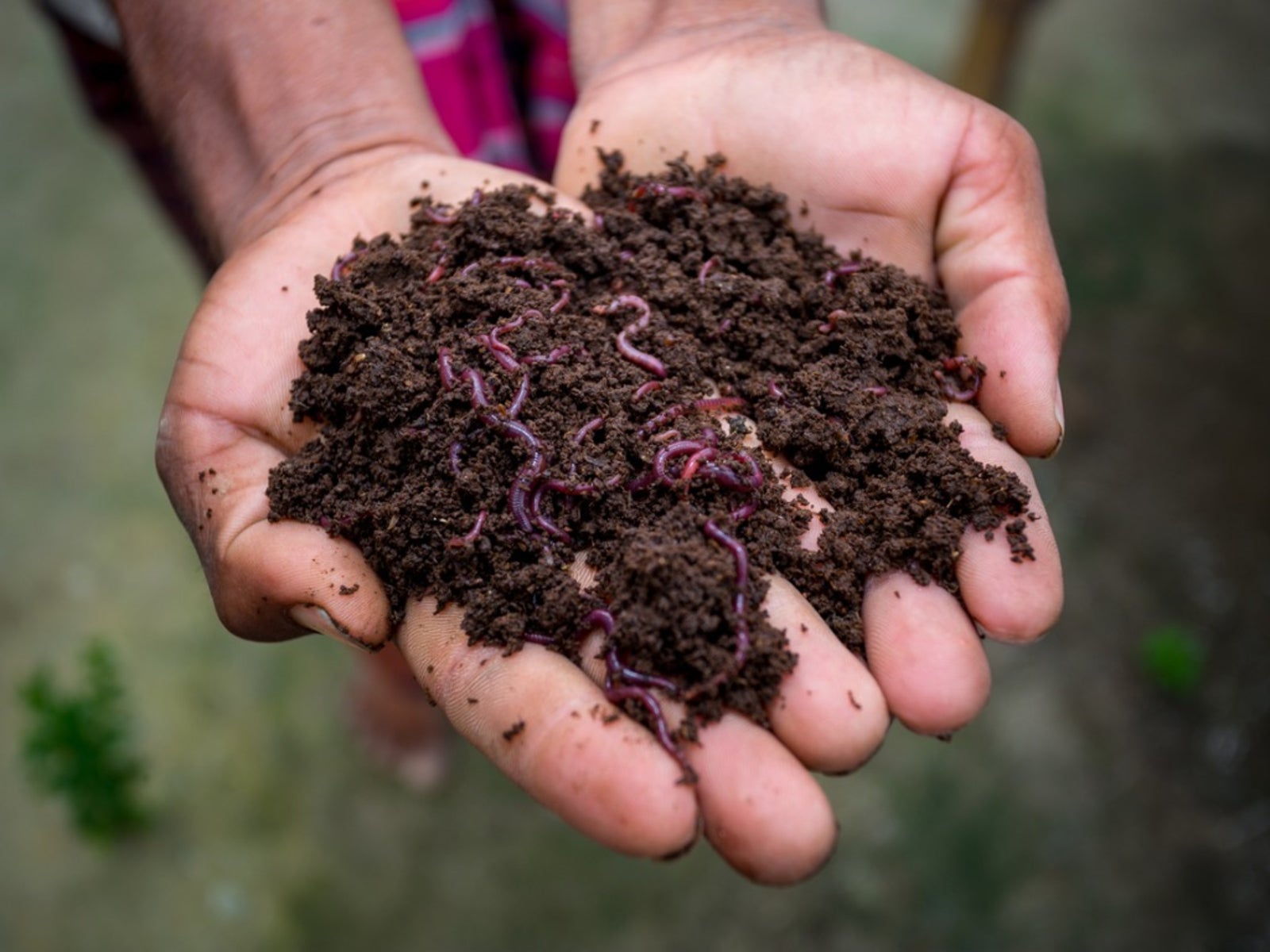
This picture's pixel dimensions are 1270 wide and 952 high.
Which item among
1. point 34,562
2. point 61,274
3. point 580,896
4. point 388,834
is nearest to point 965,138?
point 580,896

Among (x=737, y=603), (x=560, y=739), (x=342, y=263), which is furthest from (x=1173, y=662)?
→ (x=342, y=263)

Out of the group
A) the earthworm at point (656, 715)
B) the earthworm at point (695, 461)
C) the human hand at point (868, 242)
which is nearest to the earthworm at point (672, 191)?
the human hand at point (868, 242)

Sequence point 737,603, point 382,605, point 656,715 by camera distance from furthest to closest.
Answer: point 382,605
point 737,603
point 656,715

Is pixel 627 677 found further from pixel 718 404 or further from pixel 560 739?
pixel 718 404

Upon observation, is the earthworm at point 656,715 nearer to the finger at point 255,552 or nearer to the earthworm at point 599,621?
the earthworm at point 599,621

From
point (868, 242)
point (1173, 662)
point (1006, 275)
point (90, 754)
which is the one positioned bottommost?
point (90, 754)

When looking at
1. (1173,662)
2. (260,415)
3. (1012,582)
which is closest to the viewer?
(1012,582)
